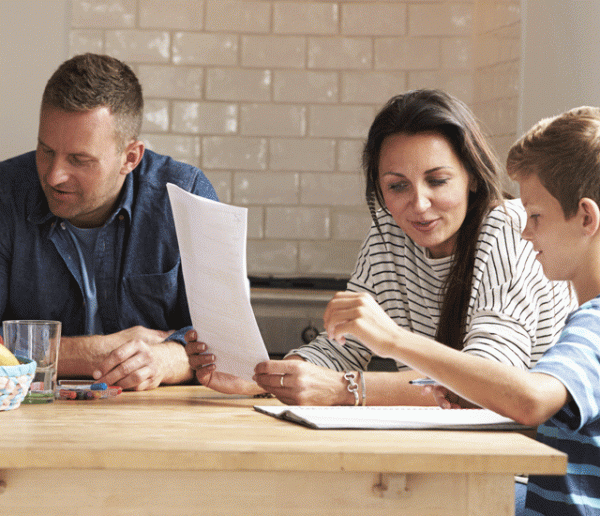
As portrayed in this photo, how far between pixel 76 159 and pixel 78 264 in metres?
0.27

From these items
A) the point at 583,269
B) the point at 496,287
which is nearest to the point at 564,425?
the point at 583,269

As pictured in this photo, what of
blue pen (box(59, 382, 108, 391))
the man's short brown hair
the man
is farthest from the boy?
the man's short brown hair

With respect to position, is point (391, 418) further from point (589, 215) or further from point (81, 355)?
point (81, 355)

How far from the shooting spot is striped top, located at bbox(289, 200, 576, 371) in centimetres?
145

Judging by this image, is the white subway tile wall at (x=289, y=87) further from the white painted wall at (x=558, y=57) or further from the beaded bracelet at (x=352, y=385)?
the beaded bracelet at (x=352, y=385)

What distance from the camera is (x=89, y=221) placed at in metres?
2.05

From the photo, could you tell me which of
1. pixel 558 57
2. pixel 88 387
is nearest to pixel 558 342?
pixel 88 387

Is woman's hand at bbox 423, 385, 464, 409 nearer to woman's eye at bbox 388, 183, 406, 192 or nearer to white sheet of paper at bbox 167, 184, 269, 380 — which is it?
white sheet of paper at bbox 167, 184, 269, 380

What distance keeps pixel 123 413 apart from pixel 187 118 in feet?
6.90

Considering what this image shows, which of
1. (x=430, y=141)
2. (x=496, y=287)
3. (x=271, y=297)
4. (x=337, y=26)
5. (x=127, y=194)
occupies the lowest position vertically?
(x=271, y=297)

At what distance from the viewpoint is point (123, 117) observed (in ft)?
6.59

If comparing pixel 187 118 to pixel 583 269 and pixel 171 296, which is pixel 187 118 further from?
pixel 583 269

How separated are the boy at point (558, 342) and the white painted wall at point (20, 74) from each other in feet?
7.21

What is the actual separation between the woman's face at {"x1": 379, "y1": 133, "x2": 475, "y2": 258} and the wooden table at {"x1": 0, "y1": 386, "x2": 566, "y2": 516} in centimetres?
80
